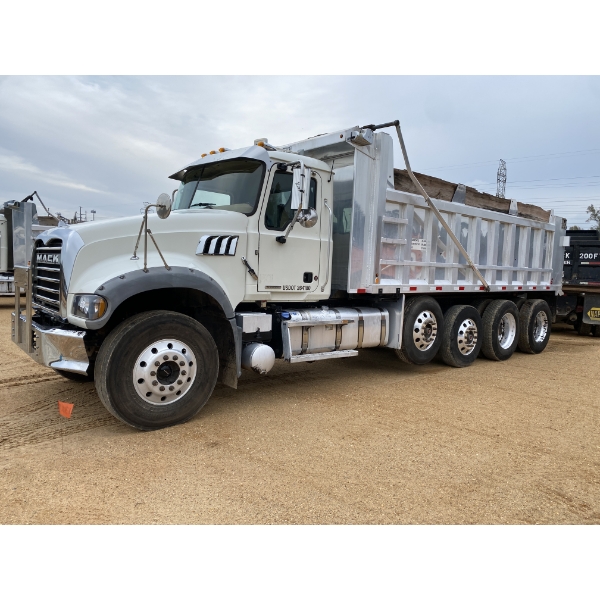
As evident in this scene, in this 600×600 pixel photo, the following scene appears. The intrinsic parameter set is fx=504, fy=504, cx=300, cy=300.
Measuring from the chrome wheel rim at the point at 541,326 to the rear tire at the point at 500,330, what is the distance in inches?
29.1

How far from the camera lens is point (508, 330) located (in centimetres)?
891

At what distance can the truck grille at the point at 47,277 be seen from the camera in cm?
454

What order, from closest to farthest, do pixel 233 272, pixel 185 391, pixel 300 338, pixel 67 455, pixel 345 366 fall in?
pixel 67 455, pixel 185 391, pixel 233 272, pixel 300 338, pixel 345 366

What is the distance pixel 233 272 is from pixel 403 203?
2.76 metres

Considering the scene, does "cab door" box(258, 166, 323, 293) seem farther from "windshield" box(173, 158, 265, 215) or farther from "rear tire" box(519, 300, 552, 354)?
"rear tire" box(519, 300, 552, 354)

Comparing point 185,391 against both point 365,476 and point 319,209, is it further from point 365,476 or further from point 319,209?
point 319,209

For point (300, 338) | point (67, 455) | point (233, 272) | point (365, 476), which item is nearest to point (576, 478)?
point (365, 476)

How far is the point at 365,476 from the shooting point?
3.67 meters

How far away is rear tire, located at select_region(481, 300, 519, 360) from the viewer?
8312 millimetres

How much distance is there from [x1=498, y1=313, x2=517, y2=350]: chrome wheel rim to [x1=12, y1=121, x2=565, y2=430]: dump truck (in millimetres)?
253

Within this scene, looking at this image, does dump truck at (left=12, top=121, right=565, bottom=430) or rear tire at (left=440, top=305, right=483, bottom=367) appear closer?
dump truck at (left=12, top=121, right=565, bottom=430)

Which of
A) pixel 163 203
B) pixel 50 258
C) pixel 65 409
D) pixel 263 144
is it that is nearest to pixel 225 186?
pixel 263 144

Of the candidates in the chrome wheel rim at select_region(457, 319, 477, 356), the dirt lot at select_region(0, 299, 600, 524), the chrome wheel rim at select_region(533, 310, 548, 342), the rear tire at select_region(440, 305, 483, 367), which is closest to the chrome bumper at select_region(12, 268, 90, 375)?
the dirt lot at select_region(0, 299, 600, 524)

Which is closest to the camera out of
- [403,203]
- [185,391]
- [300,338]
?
[185,391]
